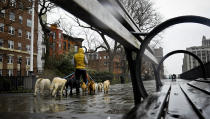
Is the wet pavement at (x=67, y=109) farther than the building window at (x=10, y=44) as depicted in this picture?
No

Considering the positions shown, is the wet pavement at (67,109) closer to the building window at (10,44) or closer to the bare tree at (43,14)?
the bare tree at (43,14)

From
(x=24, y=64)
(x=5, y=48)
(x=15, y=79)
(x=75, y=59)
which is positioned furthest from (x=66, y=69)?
(x=24, y=64)

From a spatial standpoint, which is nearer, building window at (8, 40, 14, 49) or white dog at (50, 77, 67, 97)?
white dog at (50, 77, 67, 97)

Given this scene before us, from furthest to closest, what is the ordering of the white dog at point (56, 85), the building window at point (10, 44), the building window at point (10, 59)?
the building window at point (10, 44), the building window at point (10, 59), the white dog at point (56, 85)

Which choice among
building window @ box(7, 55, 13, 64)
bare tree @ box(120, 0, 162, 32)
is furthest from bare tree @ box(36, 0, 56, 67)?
building window @ box(7, 55, 13, 64)

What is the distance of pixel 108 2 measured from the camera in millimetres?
1934

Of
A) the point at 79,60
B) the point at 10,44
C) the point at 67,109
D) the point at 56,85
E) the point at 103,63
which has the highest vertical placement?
the point at 10,44

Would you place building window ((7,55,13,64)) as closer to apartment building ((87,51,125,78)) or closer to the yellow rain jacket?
apartment building ((87,51,125,78))

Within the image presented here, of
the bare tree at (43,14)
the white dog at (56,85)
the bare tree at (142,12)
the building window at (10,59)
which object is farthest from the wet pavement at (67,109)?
the building window at (10,59)

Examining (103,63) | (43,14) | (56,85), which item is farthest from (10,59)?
(103,63)

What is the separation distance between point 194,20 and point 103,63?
95814 millimetres

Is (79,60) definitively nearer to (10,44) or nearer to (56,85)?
(56,85)

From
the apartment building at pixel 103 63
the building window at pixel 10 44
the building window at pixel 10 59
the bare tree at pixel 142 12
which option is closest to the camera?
the bare tree at pixel 142 12

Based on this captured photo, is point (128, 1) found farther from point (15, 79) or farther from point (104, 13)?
point (104, 13)
